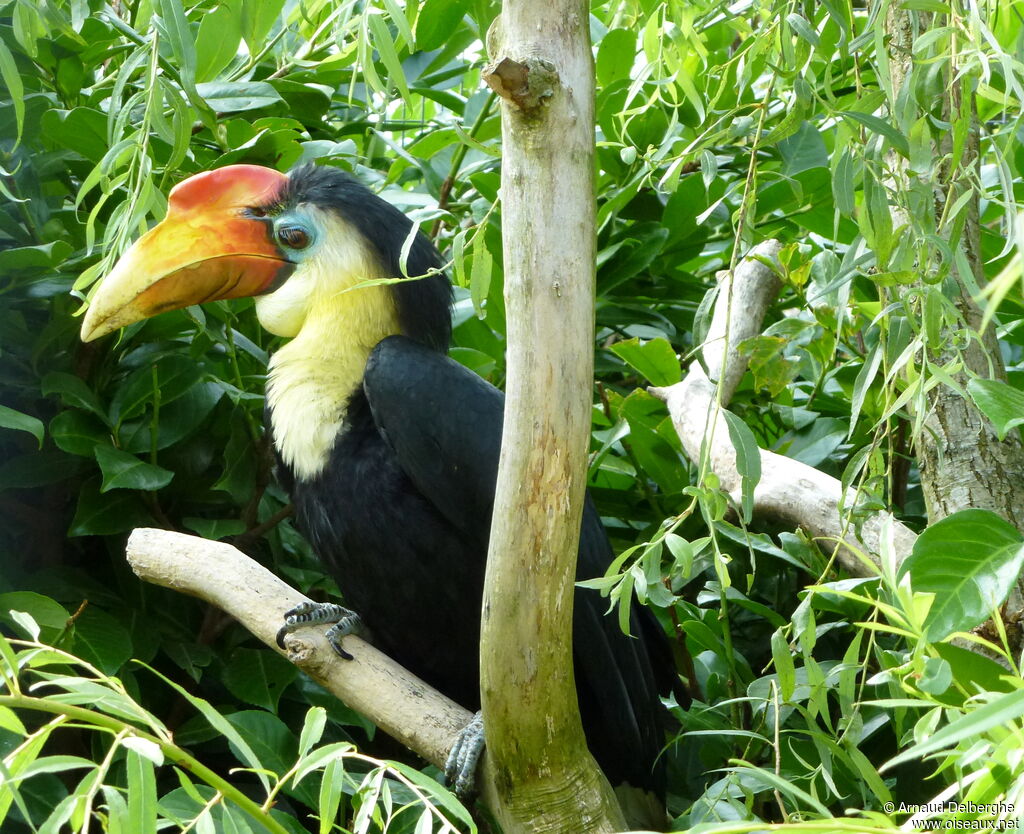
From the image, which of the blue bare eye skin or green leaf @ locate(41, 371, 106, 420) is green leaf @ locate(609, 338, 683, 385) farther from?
green leaf @ locate(41, 371, 106, 420)

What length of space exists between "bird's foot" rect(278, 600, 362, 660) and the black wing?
21cm

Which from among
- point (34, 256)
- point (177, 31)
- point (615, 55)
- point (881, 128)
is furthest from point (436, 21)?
point (881, 128)

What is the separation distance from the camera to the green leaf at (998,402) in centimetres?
103

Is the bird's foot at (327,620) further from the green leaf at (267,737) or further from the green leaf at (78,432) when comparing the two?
the green leaf at (78,432)

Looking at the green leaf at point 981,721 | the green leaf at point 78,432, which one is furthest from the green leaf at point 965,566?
the green leaf at point 78,432

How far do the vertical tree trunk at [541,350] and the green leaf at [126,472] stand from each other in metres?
0.79

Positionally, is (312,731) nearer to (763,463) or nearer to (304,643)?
(304,643)

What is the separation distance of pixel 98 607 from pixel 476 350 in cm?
83

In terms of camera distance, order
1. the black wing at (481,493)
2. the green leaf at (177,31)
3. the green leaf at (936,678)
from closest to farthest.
A: the green leaf at (936,678) < the green leaf at (177,31) < the black wing at (481,493)

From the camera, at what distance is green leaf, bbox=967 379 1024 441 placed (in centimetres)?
103

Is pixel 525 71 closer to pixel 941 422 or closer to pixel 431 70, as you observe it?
pixel 941 422

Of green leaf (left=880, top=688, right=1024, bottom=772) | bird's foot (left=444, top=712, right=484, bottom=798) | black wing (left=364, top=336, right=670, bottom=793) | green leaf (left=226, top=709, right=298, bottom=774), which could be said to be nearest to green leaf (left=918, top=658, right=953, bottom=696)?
green leaf (left=880, top=688, right=1024, bottom=772)

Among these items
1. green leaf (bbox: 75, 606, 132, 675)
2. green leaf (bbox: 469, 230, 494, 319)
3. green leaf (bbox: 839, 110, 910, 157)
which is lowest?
green leaf (bbox: 75, 606, 132, 675)

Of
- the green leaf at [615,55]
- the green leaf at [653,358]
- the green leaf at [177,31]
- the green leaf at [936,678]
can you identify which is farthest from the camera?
the green leaf at [615,55]
